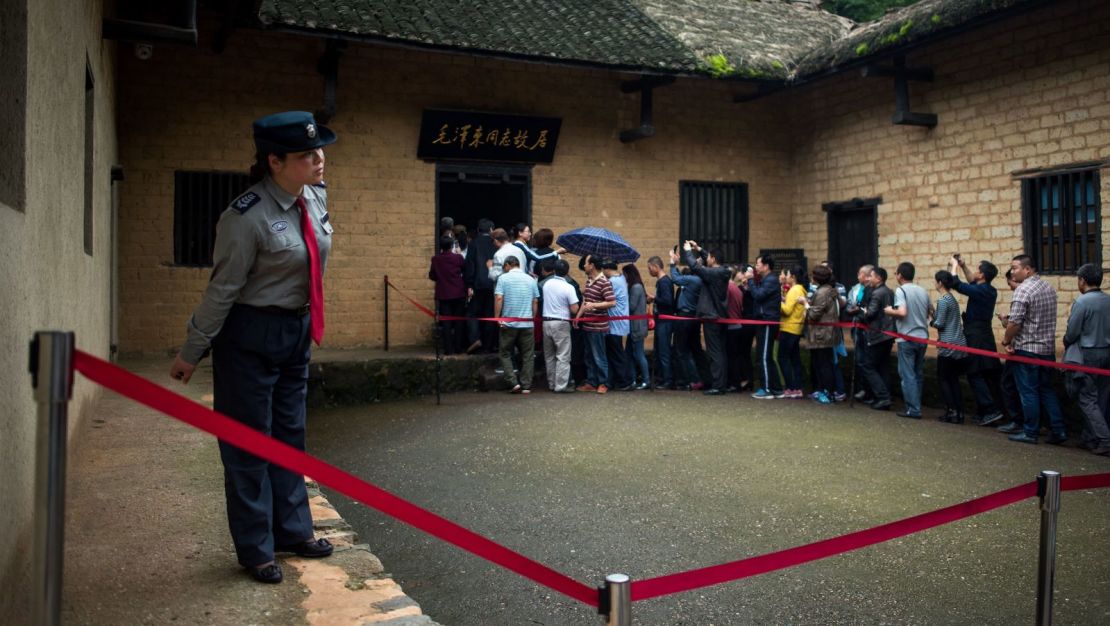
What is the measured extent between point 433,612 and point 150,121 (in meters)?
9.04

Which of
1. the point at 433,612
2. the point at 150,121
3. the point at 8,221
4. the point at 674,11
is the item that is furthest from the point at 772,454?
the point at 674,11

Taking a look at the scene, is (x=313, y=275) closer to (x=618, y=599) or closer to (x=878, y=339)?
(x=618, y=599)

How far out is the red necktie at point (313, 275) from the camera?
3.47 meters

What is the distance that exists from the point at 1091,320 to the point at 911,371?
6.92 feet

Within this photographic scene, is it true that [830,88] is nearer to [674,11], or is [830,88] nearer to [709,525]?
[674,11]

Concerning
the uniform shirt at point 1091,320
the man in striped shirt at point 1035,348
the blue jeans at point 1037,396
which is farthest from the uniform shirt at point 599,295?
the uniform shirt at point 1091,320

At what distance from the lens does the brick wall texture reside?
1092 cm

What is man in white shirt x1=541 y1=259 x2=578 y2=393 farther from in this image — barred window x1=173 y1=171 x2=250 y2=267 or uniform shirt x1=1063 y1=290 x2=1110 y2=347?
uniform shirt x1=1063 y1=290 x2=1110 y2=347

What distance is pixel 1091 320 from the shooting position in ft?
25.3

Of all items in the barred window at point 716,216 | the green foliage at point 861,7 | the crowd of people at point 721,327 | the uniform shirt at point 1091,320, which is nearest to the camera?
the uniform shirt at point 1091,320

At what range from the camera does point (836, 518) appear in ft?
17.7

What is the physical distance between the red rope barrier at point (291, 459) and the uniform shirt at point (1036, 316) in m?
7.23

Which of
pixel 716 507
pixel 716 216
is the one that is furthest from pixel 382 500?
pixel 716 216

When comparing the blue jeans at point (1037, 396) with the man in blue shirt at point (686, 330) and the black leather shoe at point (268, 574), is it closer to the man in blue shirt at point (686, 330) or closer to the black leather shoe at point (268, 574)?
the man in blue shirt at point (686, 330)
